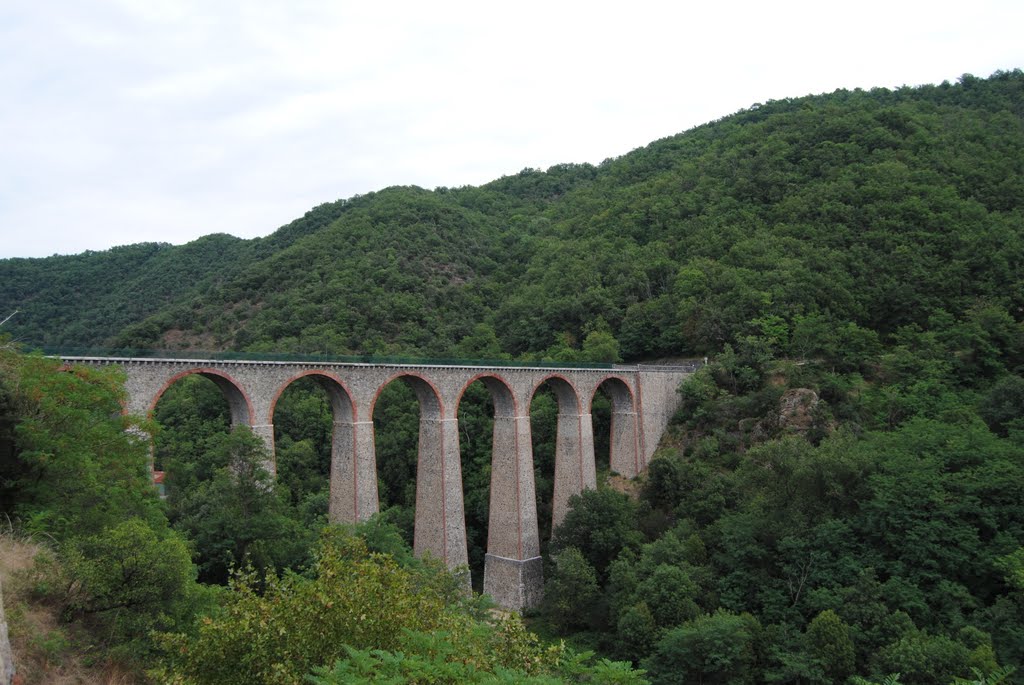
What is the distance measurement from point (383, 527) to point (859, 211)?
137 feet

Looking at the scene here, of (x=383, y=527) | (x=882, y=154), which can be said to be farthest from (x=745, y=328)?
(x=383, y=527)

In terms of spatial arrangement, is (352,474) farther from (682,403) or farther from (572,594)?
(682,403)

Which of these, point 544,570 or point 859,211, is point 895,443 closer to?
point 544,570

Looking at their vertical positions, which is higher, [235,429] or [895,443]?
[235,429]

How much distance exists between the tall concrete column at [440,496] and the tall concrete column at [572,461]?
8.32 metres

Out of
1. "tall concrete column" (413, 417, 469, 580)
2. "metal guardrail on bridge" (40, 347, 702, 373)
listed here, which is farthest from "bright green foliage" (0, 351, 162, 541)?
"tall concrete column" (413, 417, 469, 580)

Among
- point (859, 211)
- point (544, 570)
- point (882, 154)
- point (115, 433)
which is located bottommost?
point (544, 570)

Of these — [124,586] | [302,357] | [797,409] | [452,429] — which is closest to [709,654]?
[452,429]

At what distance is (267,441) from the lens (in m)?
22.8

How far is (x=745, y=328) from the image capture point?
44.2 meters

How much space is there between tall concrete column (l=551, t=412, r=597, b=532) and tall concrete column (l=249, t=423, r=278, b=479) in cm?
1799

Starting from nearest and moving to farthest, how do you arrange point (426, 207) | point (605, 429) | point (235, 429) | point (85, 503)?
point (85, 503)
point (235, 429)
point (605, 429)
point (426, 207)

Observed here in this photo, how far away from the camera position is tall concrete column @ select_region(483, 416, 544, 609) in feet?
107

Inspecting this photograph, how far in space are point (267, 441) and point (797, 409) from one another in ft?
92.2
